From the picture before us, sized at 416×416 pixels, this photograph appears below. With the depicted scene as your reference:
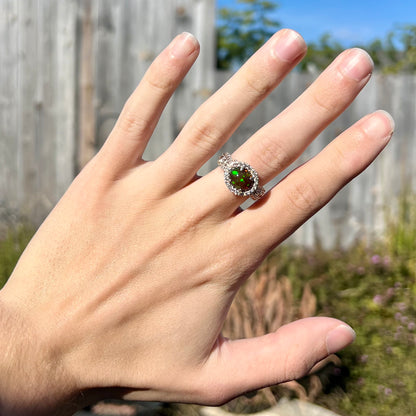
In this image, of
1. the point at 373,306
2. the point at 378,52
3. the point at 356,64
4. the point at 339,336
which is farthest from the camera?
the point at 378,52

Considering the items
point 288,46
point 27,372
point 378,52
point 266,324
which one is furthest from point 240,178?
A: point 378,52

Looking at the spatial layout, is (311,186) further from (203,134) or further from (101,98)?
(101,98)

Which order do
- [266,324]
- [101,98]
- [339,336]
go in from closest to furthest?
[339,336] → [266,324] → [101,98]

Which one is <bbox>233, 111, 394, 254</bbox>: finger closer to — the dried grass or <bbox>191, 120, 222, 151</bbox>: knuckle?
<bbox>191, 120, 222, 151</bbox>: knuckle

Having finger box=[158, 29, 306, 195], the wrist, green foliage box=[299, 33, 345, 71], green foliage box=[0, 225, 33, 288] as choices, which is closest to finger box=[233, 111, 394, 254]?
finger box=[158, 29, 306, 195]

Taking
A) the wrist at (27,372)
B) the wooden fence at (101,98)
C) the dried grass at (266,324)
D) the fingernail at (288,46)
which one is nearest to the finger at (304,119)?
the fingernail at (288,46)

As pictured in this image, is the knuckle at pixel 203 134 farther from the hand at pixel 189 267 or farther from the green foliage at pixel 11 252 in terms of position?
the green foliage at pixel 11 252
